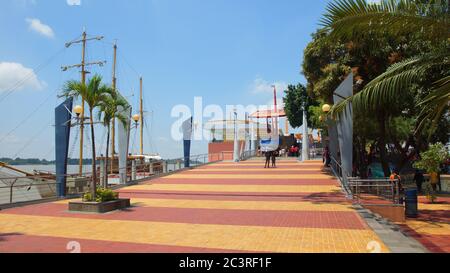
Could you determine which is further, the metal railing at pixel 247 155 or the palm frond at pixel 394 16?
the metal railing at pixel 247 155

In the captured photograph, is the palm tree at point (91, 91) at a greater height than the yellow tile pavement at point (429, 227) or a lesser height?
greater

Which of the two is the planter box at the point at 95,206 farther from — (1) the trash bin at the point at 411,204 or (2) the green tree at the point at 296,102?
(2) the green tree at the point at 296,102

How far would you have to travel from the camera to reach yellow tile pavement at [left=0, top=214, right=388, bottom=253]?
713 centimetres

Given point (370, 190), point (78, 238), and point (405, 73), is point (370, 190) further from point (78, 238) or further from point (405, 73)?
point (78, 238)

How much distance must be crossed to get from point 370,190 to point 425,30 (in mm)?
6965

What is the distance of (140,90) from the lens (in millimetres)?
60531


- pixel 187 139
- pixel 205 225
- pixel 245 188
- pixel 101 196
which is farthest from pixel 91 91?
pixel 187 139

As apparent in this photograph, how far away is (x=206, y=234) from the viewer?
27.2ft

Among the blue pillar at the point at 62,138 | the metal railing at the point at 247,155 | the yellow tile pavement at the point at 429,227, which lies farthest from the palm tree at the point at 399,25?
the metal railing at the point at 247,155

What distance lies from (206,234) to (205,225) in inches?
42.0

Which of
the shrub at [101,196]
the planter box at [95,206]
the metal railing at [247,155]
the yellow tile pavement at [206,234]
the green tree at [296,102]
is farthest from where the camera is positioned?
the green tree at [296,102]

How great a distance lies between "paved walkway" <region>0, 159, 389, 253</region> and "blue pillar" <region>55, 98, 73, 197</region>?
4.72ft

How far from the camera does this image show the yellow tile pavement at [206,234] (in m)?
7.13

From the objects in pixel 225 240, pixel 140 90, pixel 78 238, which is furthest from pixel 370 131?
pixel 140 90
